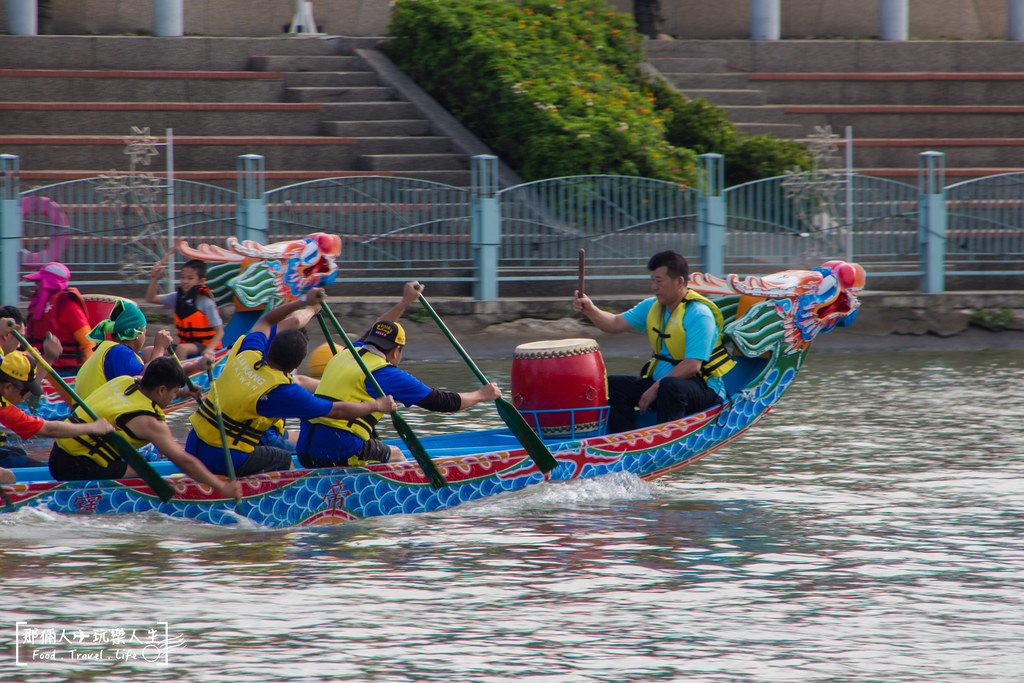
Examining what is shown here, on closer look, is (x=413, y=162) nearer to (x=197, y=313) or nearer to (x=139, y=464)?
(x=197, y=313)

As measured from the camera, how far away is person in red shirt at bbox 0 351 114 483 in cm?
705

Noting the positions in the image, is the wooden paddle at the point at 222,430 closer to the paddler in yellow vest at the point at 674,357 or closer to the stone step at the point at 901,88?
the paddler in yellow vest at the point at 674,357

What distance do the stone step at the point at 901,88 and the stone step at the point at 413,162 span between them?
6.14m

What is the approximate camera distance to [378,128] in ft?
61.6

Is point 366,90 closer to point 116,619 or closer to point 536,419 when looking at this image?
point 536,419

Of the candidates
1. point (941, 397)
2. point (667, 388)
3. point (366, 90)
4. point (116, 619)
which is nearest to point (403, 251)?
point (366, 90)

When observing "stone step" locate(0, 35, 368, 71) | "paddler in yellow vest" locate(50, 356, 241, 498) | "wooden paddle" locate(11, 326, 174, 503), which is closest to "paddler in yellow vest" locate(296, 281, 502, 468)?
"paddler in yellow vest" locate(50, 356, 241, 498)

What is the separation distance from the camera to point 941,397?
12273 mm

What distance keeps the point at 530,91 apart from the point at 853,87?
6.45 metres

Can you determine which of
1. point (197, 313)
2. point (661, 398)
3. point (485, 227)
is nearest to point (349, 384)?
point (661, 398)

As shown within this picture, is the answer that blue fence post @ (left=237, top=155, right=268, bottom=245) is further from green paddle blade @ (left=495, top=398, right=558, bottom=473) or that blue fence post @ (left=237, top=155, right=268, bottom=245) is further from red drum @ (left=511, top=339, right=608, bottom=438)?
green paddle blade @ (left=495, top=398, right=558, bottom=473)

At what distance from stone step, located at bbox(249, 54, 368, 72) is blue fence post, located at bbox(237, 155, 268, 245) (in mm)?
5486

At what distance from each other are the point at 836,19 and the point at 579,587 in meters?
19.7

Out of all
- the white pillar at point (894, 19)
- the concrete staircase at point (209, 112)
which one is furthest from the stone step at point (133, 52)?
the white pillar at point (894, 19)
